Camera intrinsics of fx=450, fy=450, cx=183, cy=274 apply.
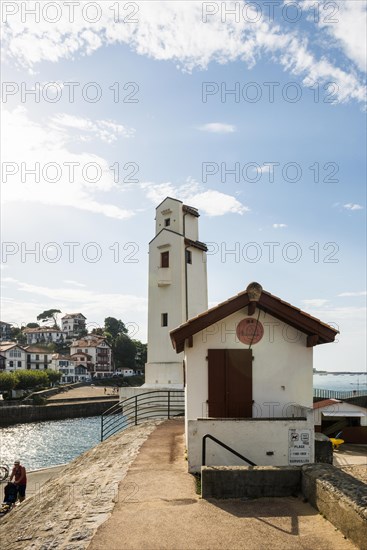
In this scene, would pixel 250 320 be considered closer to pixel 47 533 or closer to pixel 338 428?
pixel 47 533

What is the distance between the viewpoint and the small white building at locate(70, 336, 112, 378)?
404ft

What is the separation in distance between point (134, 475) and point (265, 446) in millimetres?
3149

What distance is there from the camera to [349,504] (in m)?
6.59

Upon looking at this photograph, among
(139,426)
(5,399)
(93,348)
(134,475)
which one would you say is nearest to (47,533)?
(134,475)

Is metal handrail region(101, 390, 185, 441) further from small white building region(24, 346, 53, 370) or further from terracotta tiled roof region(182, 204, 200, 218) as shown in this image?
small white building region(24, 346, 53, 370)

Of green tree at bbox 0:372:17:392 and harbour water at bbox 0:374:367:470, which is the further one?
green tree at bbox 0:372:17:392

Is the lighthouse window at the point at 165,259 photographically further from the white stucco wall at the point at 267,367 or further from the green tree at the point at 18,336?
the green tree at the point at 18,336

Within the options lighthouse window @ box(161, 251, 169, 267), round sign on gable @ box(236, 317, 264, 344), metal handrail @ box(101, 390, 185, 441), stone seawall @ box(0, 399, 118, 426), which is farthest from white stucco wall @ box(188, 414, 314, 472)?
stone seawall @ box(0, 399, 118, 426)

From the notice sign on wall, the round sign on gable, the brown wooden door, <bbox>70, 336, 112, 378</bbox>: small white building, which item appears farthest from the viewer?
<bbox>70, 336, 112, 378</bbox>: small white building

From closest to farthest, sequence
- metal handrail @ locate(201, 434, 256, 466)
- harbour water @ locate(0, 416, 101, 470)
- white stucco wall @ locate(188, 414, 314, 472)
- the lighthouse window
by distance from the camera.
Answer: metal handrail @ locate(201, 434, 256, 466), white stucco wall @ locate(188, 414, 314, 472), the lighthouse window, harbour water @ locate(0, 416, 101, 470)

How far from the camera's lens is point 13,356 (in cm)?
10438

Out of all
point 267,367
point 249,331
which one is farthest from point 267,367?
point 249,331

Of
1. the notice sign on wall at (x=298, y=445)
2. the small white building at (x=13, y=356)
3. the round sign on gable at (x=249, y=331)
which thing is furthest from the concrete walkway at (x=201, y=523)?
the small white building at (x=13, y=356)

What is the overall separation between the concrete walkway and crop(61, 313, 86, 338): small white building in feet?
516
